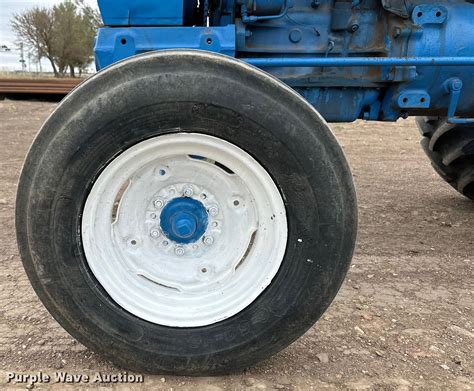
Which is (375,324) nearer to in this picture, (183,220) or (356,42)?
(183,220)

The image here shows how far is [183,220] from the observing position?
75.8 inches

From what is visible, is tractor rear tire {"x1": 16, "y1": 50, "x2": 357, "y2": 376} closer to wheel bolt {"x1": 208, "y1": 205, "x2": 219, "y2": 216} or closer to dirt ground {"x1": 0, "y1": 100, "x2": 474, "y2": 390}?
wheel bolt {"x1": 208, "y1": 205, "x2": 219, "y2": 216}

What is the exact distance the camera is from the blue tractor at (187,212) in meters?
1.71

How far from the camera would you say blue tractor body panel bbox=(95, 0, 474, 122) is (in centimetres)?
252

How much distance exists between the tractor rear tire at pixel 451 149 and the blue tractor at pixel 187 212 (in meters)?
1.70

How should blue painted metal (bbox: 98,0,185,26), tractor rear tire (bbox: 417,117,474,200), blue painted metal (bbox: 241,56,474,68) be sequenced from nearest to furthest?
1. blue painted metal (bbox: 241,56,474,68)
2. blue painted metal (bbox: 98,0,185,26)
3. tractor rear tire (bbox: 417,117,474,200)

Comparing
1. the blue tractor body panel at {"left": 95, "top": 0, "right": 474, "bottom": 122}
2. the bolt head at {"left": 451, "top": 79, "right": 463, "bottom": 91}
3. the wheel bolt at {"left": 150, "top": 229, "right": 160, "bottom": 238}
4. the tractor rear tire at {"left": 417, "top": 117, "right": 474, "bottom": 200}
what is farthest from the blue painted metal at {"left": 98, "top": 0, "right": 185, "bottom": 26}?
the tractor rear tire at {"left": 417, "top": 117, "right": 474, "bottom": 200}

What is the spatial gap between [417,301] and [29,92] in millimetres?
12131

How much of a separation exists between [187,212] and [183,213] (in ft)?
0.06

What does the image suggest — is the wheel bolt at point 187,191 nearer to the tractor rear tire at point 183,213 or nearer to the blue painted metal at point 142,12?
the tractor rear tire at point 183,213

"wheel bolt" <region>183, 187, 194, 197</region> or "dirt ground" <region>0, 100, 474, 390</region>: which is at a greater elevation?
"wheel bolt" <region>183, 187, 194, 197</region>

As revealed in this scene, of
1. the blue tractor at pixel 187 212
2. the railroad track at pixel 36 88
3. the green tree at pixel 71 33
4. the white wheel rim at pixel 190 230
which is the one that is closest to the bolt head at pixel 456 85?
the blue tractor at pixel 187 212

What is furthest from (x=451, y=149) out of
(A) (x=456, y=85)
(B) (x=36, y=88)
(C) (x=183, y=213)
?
(B) (x=36, y=88)

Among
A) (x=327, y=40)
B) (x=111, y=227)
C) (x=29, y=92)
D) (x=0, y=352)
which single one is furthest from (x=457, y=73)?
(x=29, y=92)
